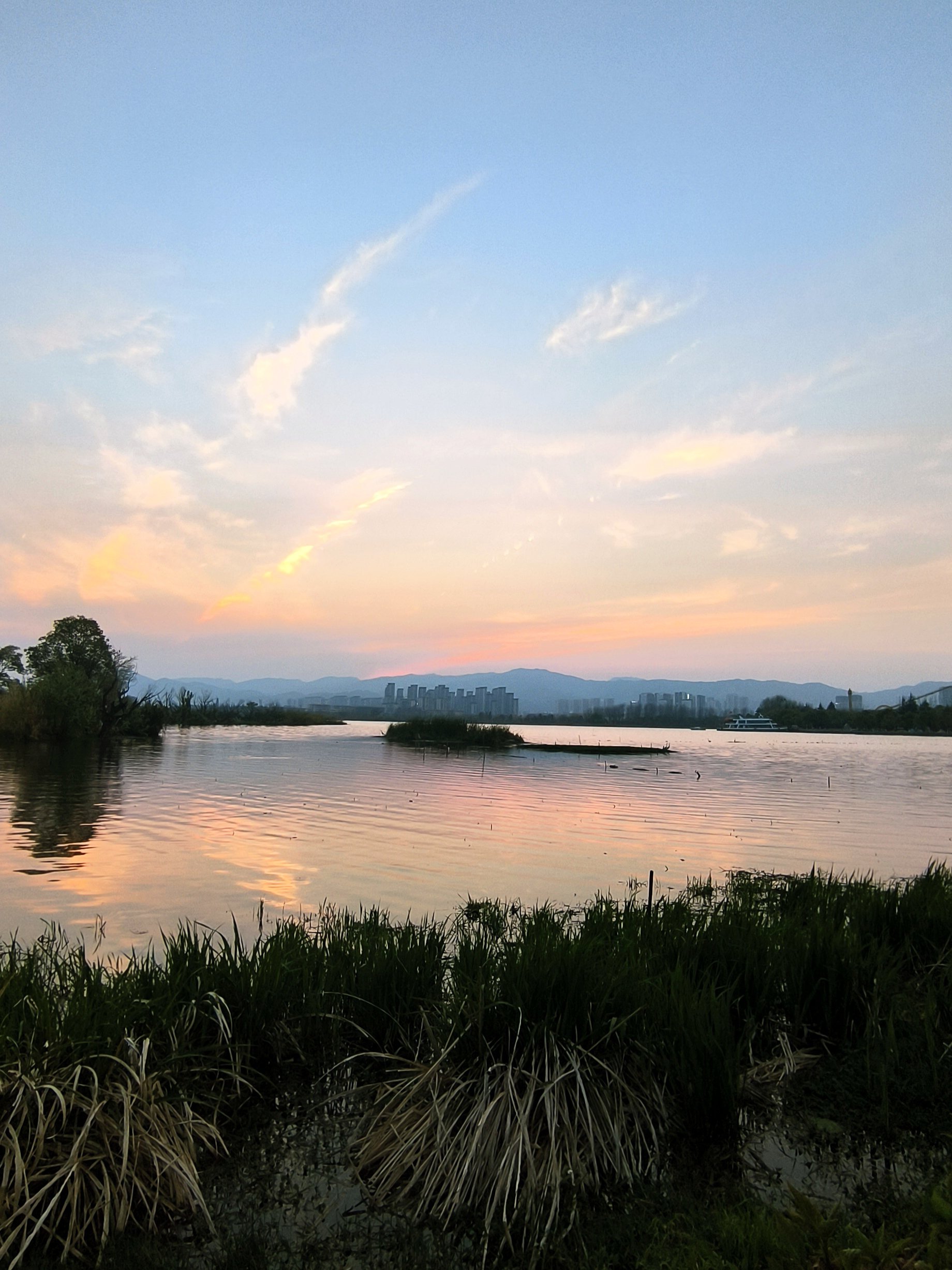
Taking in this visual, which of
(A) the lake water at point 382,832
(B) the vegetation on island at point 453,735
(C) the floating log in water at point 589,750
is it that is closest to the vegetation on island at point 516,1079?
(A) the lake water at point 382,832

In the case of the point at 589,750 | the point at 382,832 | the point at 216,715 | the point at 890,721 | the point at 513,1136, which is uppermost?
the point at 216,715

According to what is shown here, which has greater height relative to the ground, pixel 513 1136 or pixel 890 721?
pixel 513 1136

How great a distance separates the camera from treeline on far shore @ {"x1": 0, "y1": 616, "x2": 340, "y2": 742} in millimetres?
50250

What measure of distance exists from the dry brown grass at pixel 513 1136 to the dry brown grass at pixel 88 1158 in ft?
4.00

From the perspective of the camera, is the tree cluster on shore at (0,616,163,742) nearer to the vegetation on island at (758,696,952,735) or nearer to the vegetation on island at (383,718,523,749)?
the vegetation on island at (383,718,523,749)

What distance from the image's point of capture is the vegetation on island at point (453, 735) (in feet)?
234

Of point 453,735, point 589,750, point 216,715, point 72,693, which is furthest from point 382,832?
point 216,715

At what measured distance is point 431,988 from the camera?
21.9 ft

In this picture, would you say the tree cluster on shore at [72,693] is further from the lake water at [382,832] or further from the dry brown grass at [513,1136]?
the dry brown grass at [513,1136]

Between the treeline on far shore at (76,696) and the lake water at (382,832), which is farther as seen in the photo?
the treeline on far shore at (76,696)

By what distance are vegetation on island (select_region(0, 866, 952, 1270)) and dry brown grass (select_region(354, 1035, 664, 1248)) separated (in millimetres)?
20

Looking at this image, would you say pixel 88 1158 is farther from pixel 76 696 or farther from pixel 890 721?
pixel 890 721

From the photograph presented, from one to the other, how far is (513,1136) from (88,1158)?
7.86 feet

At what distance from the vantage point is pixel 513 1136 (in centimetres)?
487
